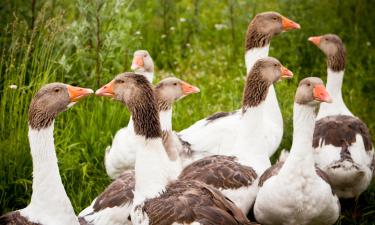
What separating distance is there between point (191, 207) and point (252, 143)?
1.76 meters

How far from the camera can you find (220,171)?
6992 mm

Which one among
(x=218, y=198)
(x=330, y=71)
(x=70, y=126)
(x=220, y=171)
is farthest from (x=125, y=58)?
(x=218, y=198)

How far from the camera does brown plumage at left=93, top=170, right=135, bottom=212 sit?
21.6 ft

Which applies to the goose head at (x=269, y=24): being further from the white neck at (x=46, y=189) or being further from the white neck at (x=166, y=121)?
the white neck at (x=46, y=189)

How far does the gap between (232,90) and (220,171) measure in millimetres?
3555

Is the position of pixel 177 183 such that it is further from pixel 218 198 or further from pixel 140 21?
pixel 140 21

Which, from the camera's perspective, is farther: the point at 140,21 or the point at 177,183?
the point at 140,21

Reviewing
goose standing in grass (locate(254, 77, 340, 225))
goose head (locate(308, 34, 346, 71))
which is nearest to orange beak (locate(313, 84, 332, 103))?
goose standing in grass (locate(254, 77, 340, 225))

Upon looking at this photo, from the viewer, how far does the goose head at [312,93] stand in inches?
270

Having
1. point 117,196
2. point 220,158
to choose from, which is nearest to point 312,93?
point 220,158

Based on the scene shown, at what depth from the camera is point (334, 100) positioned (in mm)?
8492

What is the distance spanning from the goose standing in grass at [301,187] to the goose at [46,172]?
71.2 inches

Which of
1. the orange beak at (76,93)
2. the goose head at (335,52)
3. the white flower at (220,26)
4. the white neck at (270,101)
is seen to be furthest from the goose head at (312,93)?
the white flower at (220,26)

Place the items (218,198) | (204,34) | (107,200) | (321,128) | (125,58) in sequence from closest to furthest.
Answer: (218,198)
(107,200)
(321,128)
(125,58)
(204,34)
